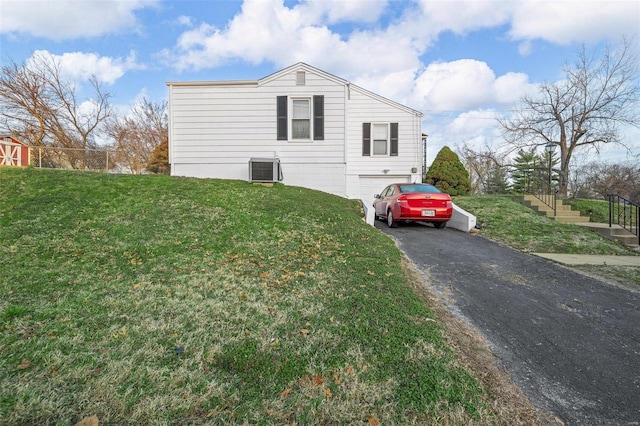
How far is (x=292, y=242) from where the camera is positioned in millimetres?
5273

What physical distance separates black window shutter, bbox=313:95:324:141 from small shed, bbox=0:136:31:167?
1231 centimetres

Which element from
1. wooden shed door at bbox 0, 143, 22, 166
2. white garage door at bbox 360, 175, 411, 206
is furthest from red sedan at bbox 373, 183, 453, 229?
wooden shed door at bbox 0, 143, 22, 166

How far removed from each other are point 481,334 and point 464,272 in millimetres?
2057

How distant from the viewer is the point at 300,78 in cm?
1163

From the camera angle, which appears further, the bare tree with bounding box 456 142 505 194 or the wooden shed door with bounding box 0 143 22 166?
the bare tree with bounding box 456 142 505 194

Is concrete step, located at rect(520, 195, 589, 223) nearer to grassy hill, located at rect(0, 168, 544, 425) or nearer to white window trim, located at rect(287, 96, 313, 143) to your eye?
grassy hill, located at rect(0, 168, 544, 425)

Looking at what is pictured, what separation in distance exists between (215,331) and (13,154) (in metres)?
17.5

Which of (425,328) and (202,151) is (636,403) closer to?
(425,328)

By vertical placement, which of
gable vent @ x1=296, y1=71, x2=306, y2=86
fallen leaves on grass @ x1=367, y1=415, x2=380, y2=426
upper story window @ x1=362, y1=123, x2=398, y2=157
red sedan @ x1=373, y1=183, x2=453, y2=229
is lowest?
fallen leaves on grass @ x1=367, y1=415, x2=380, y2=426

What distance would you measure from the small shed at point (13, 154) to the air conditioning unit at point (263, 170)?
10.4 metres

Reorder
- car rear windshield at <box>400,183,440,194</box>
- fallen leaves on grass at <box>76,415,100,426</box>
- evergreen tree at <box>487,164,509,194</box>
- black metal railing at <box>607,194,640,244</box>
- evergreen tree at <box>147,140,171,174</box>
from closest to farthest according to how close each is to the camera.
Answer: fallen leaves on grass at <box>76,415,100,426</box>, black metal railing at <box>607,194,640,244</box>, car rear windshield at <box>400,183,440,194</box>, evergreen tree at <box>147,140,171,174</box>, evergreen tree at <box>487,164,509,194</box>

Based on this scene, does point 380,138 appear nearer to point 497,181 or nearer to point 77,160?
point 77,160

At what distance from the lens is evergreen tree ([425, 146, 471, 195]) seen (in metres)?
15.3

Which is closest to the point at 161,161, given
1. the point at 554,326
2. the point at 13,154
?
the point at 13,154
